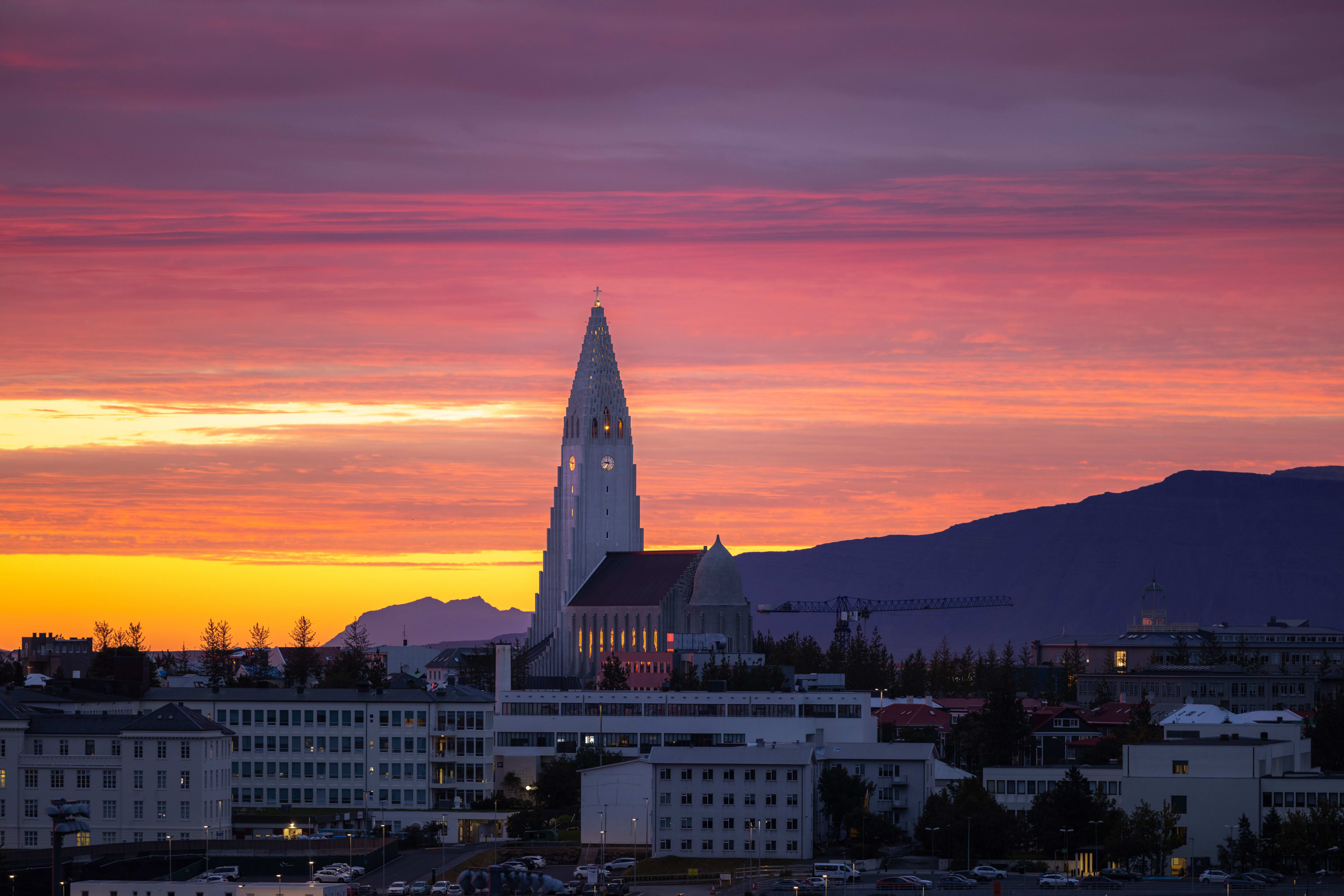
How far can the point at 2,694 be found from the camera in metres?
152

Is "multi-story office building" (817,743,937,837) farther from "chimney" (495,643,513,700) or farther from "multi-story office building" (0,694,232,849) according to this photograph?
"chimney" (495,643,513,700)

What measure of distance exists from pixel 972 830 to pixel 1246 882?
19094 millimetres

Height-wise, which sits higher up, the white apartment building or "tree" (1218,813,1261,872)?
the white apartment building

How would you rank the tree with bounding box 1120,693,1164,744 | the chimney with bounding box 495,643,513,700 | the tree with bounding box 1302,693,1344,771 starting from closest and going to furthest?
1. the tree with bounding box 1302,693,1344,771
2. the tree with bounding box 1120,693,1164,744
3. the chimney with bounding box 495,643,513,700

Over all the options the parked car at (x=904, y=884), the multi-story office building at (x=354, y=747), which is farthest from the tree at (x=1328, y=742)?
the multi-story office building at (x=354, y=747)

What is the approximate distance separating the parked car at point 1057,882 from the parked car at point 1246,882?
9.13m

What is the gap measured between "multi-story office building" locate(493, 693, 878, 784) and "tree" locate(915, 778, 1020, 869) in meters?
40.0

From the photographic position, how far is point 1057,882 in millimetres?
121938

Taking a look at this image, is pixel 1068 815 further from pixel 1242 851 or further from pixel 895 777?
pixel 895 777

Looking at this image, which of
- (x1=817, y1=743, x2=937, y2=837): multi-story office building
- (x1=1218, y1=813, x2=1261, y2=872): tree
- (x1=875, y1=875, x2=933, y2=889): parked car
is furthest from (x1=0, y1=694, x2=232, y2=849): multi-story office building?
(x1=1218, y1=813, x2=1261, y2=872): tree

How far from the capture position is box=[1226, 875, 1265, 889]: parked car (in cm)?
12062

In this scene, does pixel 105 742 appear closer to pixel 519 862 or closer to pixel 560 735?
pixel 519 862

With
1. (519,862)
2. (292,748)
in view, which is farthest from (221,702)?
(519,862)

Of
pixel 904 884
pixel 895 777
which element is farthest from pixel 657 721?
pixel 904 884
